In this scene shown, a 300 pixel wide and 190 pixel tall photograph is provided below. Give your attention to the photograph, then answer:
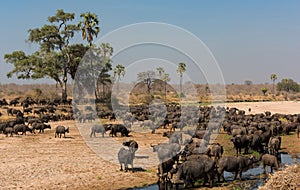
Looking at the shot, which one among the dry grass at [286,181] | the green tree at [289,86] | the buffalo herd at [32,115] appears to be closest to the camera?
the dry grass at [286,181]

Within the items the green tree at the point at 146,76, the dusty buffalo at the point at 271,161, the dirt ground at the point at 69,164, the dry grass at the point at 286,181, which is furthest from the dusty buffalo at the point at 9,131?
the dry grass at the point at 286,181

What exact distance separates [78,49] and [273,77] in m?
79.1

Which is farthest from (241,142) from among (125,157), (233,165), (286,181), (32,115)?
(32,115)

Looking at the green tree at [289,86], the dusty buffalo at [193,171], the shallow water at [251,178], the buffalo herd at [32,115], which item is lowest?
the shallow water at [251,178]

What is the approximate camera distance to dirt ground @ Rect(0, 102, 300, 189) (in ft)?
56.4

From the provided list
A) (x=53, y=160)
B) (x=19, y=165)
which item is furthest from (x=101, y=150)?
(x=19, y=165)

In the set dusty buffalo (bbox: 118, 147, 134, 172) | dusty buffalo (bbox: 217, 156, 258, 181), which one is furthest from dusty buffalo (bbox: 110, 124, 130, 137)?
dusty buffalo (bbox: 217, 156, 258, 181)

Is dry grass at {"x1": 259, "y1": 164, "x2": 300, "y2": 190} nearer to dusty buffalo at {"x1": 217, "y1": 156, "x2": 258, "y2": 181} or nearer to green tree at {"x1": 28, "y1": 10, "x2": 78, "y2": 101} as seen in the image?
dusty buffalo at {"x1": 217, "y1": 156, "x2": 258, "y2": 181}

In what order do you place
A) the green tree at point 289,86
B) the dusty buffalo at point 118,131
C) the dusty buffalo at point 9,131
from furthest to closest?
the green tree at point 289,86 → the dusty buffalo at point 118,131 → the dusty buffalo at point 9,131

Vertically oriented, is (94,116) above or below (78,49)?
below

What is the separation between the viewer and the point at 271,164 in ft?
60.8

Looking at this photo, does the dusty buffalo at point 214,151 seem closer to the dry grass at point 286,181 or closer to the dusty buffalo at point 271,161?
the dusty buffalo at point 271,161

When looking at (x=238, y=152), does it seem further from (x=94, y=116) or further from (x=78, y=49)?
(x=78, y=49)

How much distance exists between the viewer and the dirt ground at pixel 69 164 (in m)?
17.2
